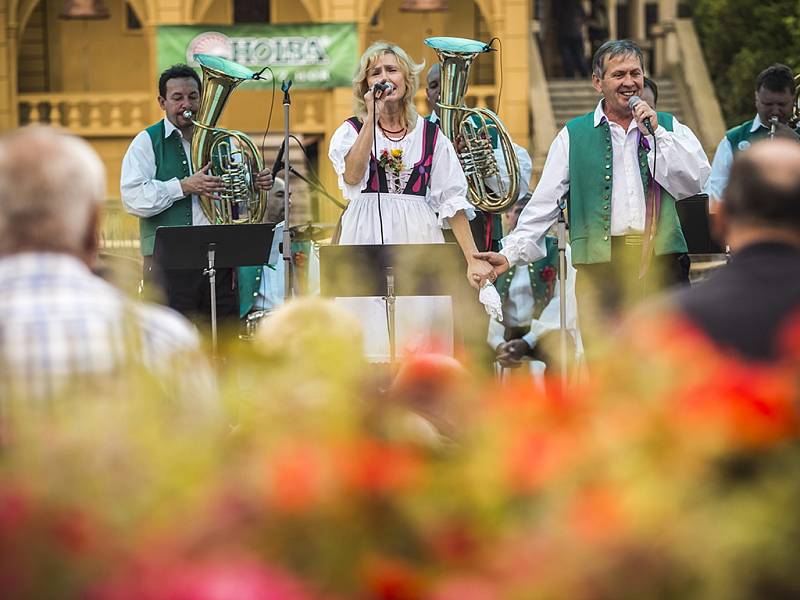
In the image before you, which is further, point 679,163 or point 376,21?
point 376,21

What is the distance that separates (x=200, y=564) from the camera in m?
1.52

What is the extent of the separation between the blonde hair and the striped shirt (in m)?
4.20

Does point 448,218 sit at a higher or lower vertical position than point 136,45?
lower

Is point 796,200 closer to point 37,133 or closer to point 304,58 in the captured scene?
point 37,133

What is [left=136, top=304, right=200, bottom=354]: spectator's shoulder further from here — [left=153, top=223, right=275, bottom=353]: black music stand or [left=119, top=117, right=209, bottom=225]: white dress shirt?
[left=119, top=117, right=209, bottom=225]: white dress shirt

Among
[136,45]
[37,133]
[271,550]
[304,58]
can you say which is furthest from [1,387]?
[136,45]

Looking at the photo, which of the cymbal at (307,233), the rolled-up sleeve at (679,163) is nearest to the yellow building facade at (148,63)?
the cymbal at (307,233)

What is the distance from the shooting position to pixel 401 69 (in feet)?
22.6

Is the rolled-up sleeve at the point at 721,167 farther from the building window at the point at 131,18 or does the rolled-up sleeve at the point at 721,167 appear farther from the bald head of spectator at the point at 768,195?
the building window at the point at 131,18

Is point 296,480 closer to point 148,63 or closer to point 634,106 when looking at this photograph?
point 634,106

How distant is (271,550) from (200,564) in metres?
0.11

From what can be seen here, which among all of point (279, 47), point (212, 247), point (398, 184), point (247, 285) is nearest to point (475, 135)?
point (398, 184)

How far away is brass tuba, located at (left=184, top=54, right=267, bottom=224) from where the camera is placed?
7.86 meters

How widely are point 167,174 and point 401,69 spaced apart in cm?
175
